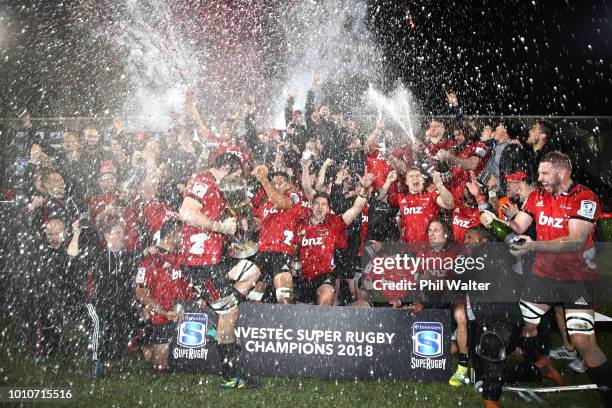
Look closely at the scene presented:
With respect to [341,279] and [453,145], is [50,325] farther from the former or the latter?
[453,145]

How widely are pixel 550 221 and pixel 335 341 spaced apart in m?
2.40

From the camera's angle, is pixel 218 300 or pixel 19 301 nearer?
pixel 218 300

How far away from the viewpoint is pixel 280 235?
563cm

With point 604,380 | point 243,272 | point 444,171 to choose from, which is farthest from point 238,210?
point 604,380

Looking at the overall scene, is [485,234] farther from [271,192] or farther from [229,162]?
[229,162]

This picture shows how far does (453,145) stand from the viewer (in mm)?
7324

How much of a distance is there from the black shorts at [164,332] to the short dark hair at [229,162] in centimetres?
173

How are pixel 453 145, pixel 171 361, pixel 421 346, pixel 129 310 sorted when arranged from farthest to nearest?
pixel 453 145 < pixel 129 310 < pixel 171 361 < pixel 421 346

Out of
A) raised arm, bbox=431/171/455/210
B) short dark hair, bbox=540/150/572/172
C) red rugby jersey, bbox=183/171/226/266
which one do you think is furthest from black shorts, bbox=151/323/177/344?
short dark hair, bbox=540/150/572/172

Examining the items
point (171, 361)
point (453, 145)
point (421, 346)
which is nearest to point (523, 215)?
point (421, 346)

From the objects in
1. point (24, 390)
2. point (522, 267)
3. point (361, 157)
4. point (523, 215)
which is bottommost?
point (24, 390)

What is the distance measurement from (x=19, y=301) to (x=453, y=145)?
246 inches

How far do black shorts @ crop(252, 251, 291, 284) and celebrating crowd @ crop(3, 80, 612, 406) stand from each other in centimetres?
2

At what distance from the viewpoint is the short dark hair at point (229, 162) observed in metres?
5.22
